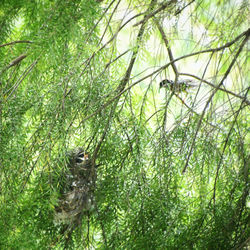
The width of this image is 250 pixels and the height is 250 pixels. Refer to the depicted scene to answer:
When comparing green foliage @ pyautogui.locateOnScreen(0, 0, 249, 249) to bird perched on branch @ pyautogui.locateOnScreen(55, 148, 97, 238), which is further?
bird perched on branch @ pyautogui.locateOnScreen(55, 148, 97, 238)

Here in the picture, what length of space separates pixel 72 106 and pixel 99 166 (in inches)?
7.9

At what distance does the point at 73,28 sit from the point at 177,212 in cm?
40

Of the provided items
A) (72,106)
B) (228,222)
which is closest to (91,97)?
(72,106)

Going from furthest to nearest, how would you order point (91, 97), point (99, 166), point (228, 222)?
point (99, 166) → point (91, 97) → point (228, 222)

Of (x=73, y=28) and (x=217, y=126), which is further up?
(x=73, y=28)

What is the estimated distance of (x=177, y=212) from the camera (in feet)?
2.87

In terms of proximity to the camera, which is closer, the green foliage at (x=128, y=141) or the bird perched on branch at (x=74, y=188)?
the green foliage at (x=128, y=141)

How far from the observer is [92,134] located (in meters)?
0.92

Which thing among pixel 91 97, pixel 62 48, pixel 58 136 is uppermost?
pixel 62 48

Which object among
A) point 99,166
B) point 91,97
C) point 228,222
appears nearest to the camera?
point 228,222

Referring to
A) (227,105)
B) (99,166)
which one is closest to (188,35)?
(227,105)

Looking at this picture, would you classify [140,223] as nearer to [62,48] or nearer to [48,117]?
[48,117]

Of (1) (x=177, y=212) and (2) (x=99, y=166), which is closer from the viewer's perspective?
(1) (x=177, y=212)

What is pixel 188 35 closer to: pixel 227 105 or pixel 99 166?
pixel 227 105
